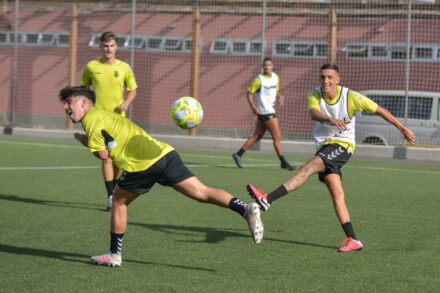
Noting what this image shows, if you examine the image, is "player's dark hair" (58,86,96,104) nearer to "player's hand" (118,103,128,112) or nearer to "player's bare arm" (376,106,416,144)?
"player's bare arm" (376,106,416,144)

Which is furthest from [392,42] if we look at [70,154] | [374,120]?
[70,154]

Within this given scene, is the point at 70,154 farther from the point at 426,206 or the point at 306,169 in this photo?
the point at 306,169

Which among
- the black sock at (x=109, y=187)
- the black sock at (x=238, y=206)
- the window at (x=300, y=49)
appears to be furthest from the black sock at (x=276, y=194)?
the window at (x=300, y=49)

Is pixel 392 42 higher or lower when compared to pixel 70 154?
higher

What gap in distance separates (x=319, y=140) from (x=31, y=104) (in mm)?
23706

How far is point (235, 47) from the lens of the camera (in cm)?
3019

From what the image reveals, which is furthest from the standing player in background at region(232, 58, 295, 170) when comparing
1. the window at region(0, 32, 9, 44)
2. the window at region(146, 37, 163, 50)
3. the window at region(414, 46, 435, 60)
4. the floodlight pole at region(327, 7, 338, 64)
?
the window at region(0, 32, 9, 44)

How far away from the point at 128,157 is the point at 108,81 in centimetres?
435

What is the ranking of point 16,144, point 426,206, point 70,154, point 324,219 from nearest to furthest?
point 324,219
point 426,206
point 70,154
point 16,144

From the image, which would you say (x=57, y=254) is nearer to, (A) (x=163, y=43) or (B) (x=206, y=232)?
(B) (x=206, y=232)

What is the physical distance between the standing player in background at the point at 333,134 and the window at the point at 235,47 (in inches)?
786

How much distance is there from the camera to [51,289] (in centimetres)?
677

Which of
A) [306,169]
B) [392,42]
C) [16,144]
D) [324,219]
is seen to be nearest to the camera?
[306,169]

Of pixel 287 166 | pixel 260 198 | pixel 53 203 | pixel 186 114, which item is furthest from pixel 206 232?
pixel 287 166
